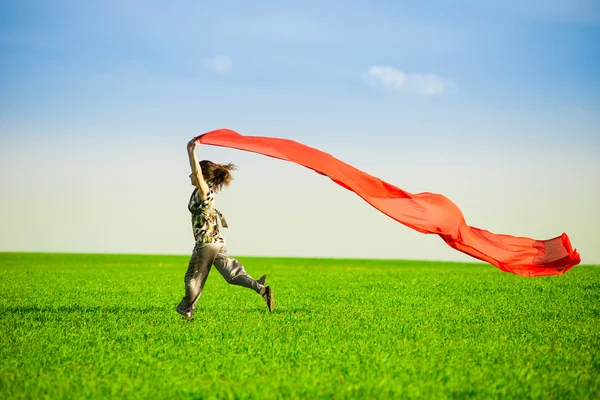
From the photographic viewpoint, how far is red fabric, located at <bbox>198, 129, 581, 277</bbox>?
43.1 feet

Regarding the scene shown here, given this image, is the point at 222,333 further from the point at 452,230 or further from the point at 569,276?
the point at 569,276

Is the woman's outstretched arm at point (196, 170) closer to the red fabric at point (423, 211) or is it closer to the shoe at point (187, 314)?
the red fabric at point (423, 211)

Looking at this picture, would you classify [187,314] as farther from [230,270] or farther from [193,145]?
[193,145]

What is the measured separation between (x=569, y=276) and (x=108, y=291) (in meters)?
16.9

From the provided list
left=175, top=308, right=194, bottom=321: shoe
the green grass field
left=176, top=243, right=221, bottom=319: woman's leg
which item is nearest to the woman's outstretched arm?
left=176, top=243, right=221, bottom=319: woman's leg

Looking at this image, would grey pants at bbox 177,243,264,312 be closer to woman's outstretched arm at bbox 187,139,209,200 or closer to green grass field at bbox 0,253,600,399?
green grass field at bbox 0,253,600,399

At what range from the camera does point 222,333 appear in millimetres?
11625

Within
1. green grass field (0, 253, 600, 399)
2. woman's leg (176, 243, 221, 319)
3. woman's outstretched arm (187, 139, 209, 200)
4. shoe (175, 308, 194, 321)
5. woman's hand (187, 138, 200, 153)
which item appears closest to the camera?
green grass field (0, 253, 600, 399)

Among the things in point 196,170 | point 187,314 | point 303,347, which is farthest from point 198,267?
point 303,347

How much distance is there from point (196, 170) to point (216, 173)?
2.10 ft

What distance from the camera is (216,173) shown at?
41.9 feet

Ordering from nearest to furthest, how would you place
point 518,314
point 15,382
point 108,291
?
point 15,382 → point 518,314 → point 108,291

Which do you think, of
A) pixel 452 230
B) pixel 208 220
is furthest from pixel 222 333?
pixel 452 230

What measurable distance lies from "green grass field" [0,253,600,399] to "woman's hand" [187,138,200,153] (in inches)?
126
